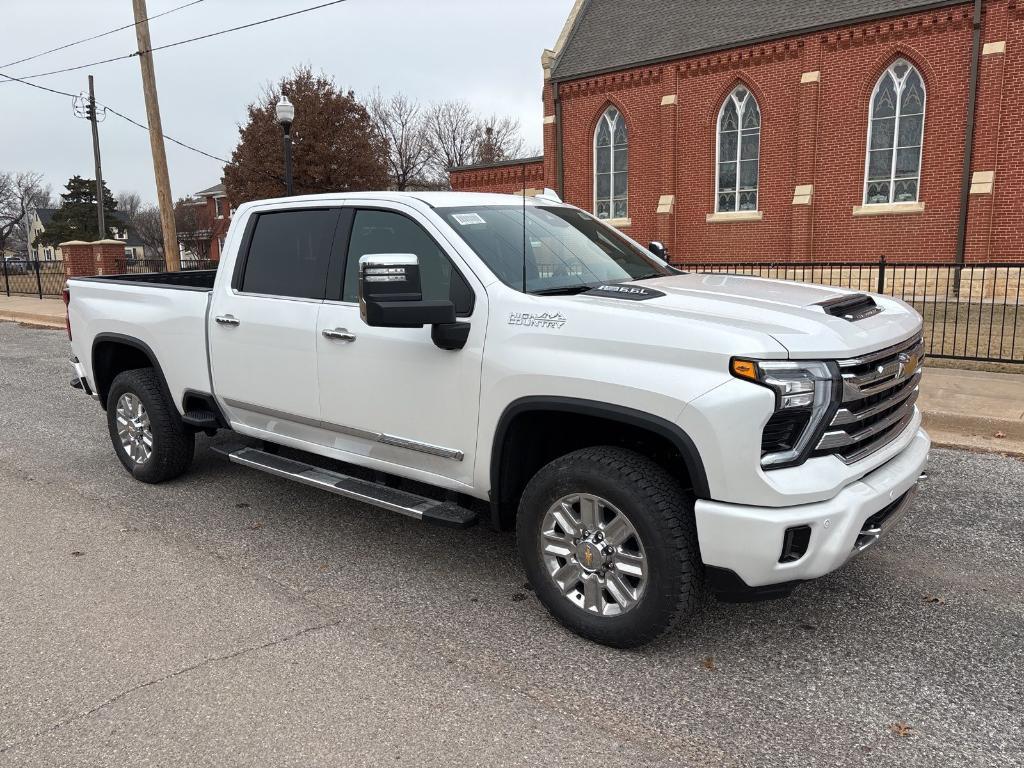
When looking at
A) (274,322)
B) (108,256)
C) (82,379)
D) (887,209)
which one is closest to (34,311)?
(108,256)

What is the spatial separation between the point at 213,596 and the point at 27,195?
322ft

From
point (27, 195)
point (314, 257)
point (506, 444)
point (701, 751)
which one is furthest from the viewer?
point (27, 195)

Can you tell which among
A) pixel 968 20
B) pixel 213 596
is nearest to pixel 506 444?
pixel 213 596

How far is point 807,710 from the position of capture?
9.73ft

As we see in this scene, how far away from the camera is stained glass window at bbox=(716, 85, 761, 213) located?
2148 centimetres

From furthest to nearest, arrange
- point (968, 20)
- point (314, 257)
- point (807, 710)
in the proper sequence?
1. point (968, 20)
2. point (314, 257)
3. point (807, 710)

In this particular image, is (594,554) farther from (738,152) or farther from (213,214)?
(213,214)

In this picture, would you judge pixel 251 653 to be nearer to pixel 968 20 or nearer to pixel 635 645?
pixel 635 645

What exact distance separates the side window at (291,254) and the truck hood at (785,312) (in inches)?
67.7

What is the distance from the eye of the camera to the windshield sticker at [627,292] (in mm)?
3576

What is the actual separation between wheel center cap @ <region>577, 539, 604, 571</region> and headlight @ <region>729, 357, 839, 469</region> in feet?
2.70

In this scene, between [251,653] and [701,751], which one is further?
[251,653]

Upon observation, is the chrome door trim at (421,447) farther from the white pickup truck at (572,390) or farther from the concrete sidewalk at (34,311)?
the concrete sidewalk at (34,311)

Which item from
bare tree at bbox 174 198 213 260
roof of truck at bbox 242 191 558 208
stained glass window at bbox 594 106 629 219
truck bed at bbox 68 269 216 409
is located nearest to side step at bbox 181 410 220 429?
truck bed at bbox 68 269 216 409
